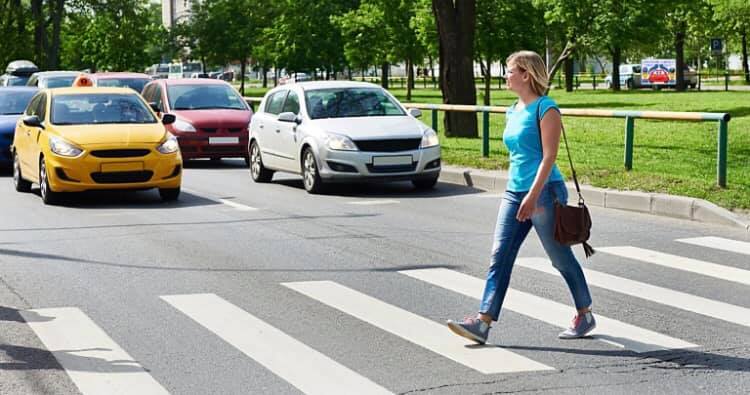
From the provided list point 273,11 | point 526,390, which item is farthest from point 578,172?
point 273,11

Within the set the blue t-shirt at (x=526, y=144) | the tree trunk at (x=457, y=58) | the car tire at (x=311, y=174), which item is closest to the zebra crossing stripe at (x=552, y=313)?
the blue t-shirt at (x=526, y=144)

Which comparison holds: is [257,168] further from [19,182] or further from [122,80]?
[122,80]

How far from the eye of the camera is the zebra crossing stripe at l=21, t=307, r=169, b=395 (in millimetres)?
6340

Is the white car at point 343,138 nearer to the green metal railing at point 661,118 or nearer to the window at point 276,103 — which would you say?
the window at point 276,103

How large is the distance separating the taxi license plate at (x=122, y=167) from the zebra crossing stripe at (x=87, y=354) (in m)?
7.26

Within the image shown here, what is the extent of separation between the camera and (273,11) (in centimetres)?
7669

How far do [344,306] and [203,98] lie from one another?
16240mm

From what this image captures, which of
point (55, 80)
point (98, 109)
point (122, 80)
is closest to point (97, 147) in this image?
point (98, 109)

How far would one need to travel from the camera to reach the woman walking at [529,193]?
23.2 ft

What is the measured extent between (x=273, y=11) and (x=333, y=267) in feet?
222

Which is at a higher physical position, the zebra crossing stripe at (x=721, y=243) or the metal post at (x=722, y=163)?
the metal post at (x=722, y=163)

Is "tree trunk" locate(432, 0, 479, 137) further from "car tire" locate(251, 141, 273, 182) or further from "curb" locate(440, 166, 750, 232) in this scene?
"curb" locate(440, 166, 750, 232)

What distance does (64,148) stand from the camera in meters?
15.7

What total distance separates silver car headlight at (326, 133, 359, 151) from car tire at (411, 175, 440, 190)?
1.05 m
